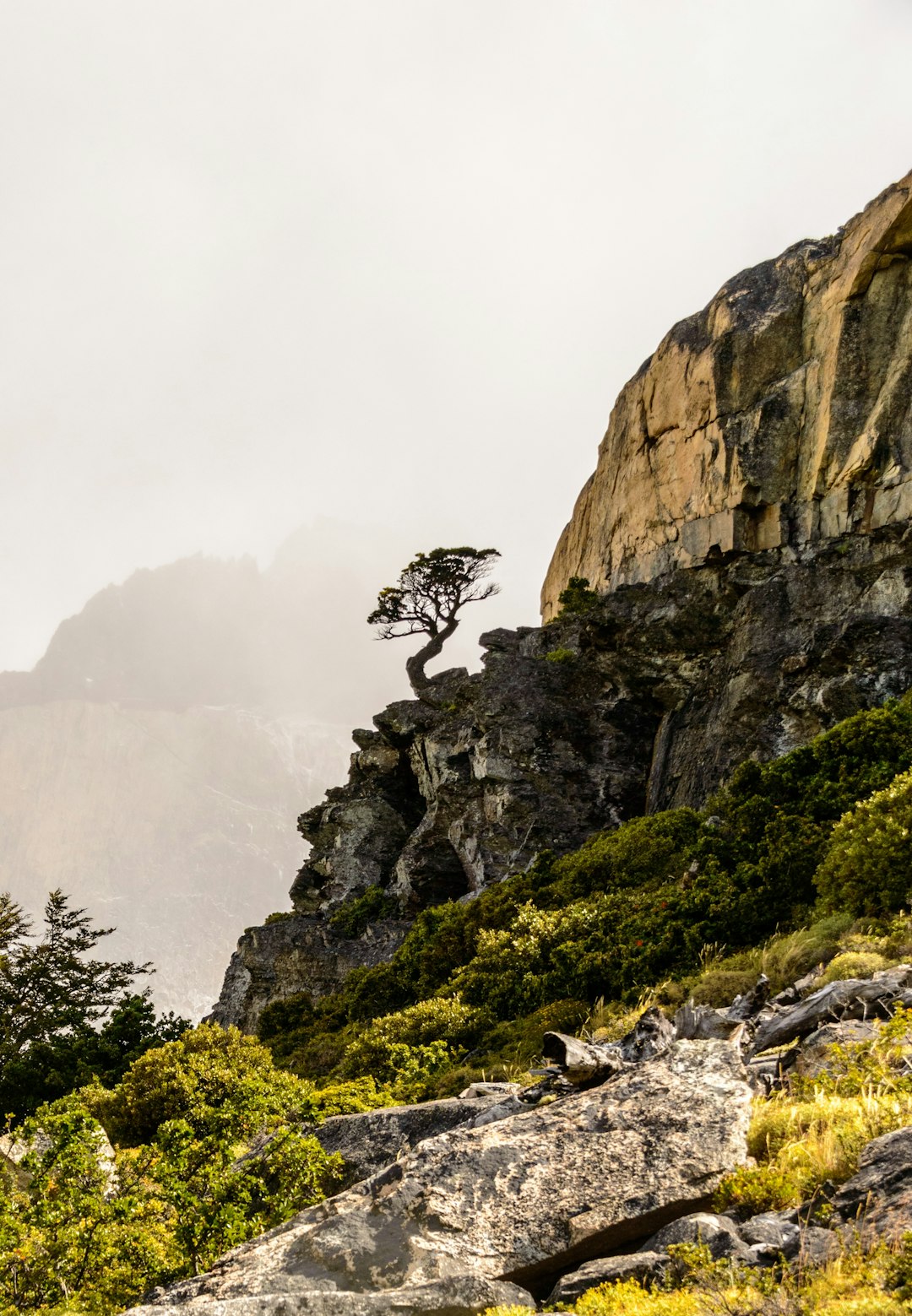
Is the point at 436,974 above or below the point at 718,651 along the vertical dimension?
below

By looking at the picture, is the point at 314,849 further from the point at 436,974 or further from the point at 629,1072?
the point at 629,1072

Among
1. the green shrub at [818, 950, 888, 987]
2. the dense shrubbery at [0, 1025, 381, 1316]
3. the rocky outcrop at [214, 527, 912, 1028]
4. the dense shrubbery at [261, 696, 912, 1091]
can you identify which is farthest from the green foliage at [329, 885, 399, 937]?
the green shrub at [818, 950, 888, 987]

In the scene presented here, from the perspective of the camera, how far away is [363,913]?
3381cm

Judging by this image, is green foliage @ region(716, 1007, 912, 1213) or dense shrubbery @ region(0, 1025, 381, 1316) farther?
dense shrubbery @ region(0, 1025, 381, 1316)

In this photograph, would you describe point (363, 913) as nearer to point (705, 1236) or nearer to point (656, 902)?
point (656, 902)

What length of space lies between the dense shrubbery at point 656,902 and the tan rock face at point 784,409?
39.5ft

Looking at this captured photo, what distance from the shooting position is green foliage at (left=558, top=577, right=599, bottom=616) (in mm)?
43719

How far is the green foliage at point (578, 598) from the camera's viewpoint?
43719mm

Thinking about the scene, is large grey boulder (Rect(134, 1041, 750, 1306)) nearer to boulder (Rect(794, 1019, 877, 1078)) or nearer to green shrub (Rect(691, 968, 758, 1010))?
boulder (Rect(794, 1019, 877, 1078))

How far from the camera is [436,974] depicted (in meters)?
22.9

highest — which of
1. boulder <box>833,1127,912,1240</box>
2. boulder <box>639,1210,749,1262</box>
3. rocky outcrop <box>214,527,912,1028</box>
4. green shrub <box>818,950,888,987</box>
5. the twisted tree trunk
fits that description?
the twisted tree trunk

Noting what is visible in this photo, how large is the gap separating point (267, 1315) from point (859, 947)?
891cm

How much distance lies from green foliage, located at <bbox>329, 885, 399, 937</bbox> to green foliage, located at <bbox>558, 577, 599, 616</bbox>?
1508cm

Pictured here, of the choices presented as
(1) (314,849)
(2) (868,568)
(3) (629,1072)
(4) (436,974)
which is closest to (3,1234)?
(3) (629,1072)
